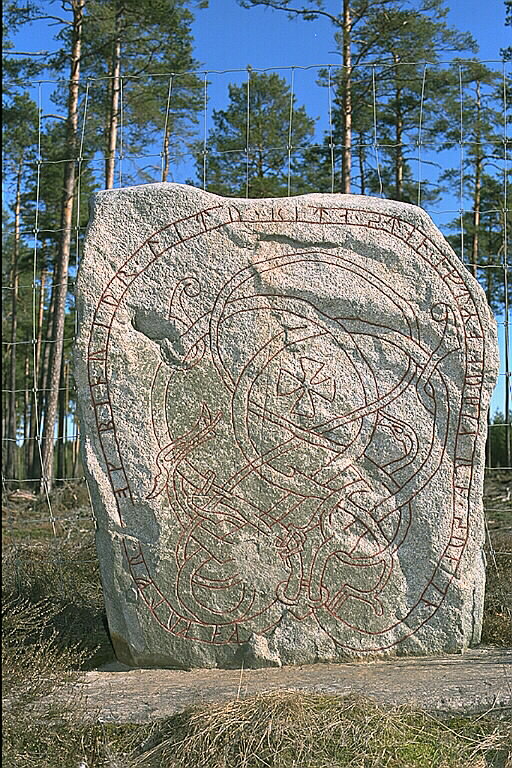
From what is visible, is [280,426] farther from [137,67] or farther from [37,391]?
[137,67]

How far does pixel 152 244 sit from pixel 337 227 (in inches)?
31.3

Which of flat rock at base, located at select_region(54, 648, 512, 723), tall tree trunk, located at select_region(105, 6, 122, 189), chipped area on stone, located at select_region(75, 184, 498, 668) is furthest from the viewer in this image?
tall tree trunk, located at select_region(105, 6, 122, 189)

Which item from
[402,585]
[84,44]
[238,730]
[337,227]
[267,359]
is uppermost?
[84,44]

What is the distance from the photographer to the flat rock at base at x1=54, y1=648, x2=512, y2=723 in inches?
125

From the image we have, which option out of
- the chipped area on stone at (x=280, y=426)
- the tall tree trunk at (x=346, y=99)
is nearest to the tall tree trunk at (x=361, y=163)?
the tall tree trunk at (x=346, y=99)

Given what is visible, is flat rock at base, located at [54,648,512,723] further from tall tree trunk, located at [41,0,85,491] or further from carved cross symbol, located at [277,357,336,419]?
tall tree trunk, located at [41,0,85,491]

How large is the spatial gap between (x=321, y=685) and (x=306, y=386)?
119cm

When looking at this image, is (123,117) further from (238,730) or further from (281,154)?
(238,730)

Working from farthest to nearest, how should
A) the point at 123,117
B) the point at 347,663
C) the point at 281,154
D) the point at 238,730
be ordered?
the point at 281,154 < the point at 123,117 < the point at 347,663 < the point at 238,730

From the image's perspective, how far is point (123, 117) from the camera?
10430mm

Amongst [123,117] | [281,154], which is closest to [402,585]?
[123,117]

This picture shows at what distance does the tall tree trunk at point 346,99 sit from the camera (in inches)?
370

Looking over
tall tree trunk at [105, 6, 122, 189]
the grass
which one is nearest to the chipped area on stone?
the grass

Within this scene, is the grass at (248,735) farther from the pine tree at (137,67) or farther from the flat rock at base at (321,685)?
the pine tree at (137,67)
